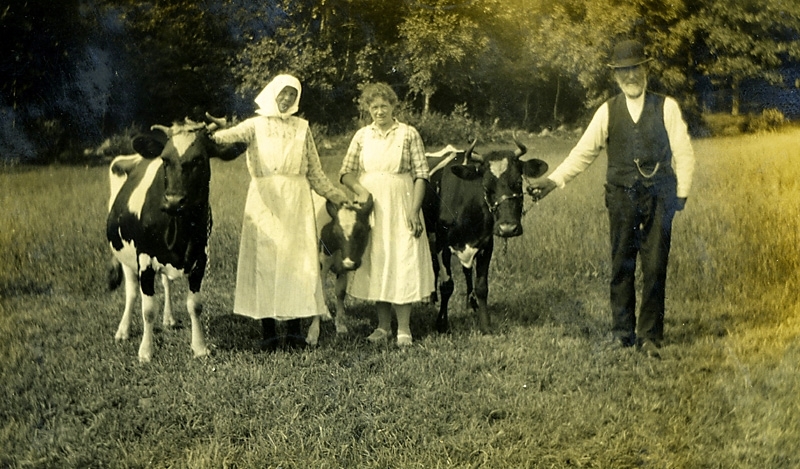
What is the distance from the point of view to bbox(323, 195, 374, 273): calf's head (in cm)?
370

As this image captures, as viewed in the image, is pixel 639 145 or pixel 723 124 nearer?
pixel 639 145

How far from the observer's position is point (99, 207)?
3506 mm

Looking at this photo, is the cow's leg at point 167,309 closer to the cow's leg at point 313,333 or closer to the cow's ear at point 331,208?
the cow's leg at point 313,333

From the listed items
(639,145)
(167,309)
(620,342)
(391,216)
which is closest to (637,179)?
(639,145)

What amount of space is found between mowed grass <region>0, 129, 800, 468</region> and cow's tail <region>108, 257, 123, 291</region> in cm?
4

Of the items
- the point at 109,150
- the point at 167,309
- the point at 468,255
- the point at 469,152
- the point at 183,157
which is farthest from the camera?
the point at 468,255

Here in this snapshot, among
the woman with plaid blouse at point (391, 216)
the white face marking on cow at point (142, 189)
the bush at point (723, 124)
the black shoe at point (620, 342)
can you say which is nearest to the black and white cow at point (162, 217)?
the white face marking on cow at point (142, 189)

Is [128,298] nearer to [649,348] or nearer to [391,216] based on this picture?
[391,216]

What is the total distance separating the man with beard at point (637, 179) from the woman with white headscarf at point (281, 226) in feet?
3.91

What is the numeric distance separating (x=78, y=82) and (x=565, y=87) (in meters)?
2.43

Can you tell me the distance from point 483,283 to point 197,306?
1.49 m

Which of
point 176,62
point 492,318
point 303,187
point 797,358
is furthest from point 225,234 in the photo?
point 797,358

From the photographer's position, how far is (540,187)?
3602 mm

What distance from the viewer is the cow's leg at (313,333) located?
361cm
